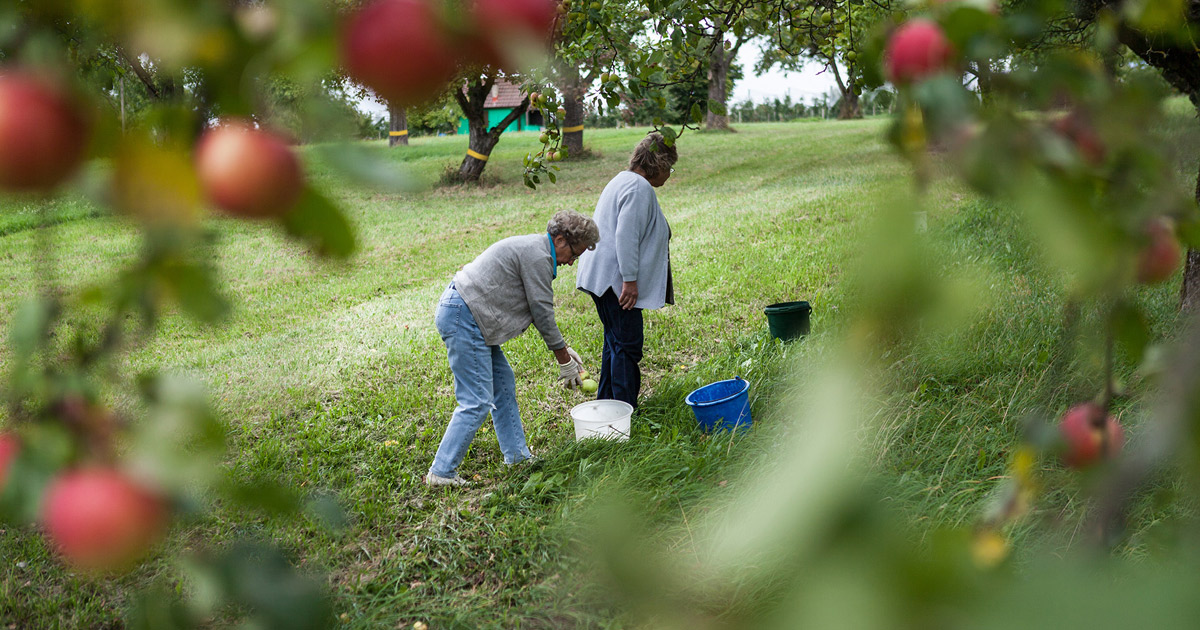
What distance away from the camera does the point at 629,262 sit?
3.56m

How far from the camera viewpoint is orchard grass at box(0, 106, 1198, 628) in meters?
0.69

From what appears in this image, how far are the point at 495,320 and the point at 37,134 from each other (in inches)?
110

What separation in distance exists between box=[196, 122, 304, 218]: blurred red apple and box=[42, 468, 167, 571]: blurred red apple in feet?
0.59

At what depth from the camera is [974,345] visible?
3.29 m

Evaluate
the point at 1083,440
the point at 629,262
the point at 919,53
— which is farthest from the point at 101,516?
the point at 629,262

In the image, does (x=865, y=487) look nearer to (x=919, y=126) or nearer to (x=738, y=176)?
(x=919, y=126)

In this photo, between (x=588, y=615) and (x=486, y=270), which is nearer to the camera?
(x=588, y=615)

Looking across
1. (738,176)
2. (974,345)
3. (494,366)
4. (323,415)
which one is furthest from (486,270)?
(738,176)

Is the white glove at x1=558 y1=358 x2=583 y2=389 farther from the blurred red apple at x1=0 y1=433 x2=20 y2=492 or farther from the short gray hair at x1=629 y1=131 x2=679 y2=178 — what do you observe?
the blurred red apple at x1=0 y1=433 x2=20 y2=492

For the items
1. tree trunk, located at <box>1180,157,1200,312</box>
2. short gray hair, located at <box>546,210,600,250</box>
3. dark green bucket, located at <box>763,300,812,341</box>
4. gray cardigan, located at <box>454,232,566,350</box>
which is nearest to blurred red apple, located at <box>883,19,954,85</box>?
gray cardigan, located at <box>454,232,566,350</box>

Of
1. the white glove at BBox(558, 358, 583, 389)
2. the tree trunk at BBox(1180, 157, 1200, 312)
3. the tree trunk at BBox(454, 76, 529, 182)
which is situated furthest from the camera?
the tree trunk at BBox(454, 76, 529, 182)

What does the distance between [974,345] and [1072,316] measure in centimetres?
312

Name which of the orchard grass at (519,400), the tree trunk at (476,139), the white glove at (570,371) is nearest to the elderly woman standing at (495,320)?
the orchard grass at (519,400)

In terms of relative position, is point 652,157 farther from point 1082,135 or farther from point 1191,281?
point 1082,135
